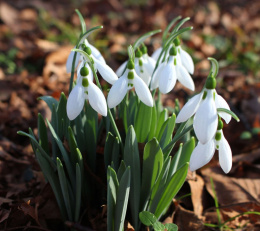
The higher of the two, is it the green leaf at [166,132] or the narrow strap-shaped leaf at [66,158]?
the green leaf at [166,132]

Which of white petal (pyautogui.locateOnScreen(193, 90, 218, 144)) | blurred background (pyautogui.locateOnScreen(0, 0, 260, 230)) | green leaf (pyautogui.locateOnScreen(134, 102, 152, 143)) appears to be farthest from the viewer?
blurred background (pyautogui.locateOnScreen(0, 0, 260, 230))

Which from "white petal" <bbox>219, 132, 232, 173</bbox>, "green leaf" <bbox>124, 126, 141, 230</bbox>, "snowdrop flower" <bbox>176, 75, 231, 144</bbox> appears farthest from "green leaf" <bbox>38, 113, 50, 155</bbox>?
"white petal" <bbox>219, 132, 232, 173</bbox>

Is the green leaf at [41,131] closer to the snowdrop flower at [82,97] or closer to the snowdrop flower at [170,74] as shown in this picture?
the snowdrop flower at [82,97]

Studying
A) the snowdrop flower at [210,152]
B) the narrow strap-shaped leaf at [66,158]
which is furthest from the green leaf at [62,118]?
the snowdrop flower at [210,152]

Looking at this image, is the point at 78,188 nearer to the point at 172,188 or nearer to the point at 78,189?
the point at 78,189

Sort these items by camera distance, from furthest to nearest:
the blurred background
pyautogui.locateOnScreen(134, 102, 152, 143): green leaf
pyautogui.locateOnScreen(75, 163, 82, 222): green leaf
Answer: the blurred background
pyautogui.locateOnScreen(134, 102, 152, 143): green leaf
pyautogui.locateOnScreen(75, 163, 82, 222): green leaf

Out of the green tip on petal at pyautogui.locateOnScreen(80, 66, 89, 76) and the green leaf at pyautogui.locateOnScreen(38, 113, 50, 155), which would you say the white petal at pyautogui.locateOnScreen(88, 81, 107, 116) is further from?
the green leaf at pyautogui.locateOnScreen(38, 113, 50, 155)

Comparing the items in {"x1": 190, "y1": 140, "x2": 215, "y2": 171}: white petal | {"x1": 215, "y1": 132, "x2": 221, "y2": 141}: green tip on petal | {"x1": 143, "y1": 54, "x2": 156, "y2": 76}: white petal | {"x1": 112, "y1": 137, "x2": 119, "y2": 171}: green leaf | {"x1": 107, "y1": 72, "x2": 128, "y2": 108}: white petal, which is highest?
{"x1": 143, "y1": 54, "x2": 156, "y2": 76}: white petal

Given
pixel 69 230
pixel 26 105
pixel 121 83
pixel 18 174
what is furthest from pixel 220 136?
pixel 26 105
